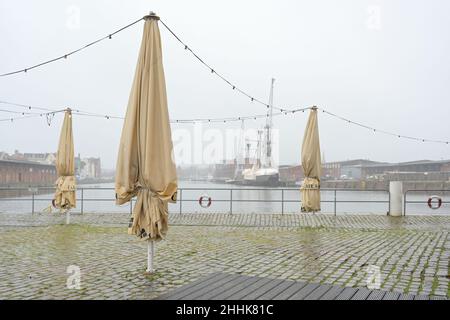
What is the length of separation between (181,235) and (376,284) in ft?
17.8

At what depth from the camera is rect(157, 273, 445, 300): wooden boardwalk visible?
395 cm

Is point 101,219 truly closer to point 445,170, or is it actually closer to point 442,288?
point 442,288

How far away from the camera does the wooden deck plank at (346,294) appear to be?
3.90 metres

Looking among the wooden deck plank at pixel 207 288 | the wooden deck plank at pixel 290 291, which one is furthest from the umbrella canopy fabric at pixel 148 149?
the wooden deck plank at pixel 290 291

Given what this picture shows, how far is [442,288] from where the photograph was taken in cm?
470

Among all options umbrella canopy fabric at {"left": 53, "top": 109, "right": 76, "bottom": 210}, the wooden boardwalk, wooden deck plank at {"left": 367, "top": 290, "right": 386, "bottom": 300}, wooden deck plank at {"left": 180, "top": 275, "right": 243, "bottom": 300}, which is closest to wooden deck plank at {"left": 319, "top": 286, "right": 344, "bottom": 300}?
the wooden boardwalk

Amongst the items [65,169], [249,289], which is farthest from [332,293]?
[65,169]

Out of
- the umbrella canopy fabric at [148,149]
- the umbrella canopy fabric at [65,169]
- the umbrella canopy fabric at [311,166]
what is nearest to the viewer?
the umbrella canopy fabric at [148,149]

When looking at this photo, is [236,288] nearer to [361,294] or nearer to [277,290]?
[277,290]

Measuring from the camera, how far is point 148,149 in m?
5.00

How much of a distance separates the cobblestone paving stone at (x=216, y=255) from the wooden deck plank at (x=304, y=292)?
22.5 inches

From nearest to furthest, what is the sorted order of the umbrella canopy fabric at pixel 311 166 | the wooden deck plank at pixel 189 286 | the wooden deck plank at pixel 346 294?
1. the wooden deck plank at pixel 346 294
2. the wooden deck plank at pixel 189 286
3. the umbrella canopy fabric at pixel 311 166

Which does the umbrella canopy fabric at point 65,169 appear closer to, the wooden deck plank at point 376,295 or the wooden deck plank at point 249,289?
the wooden deck plank at point 249,289
